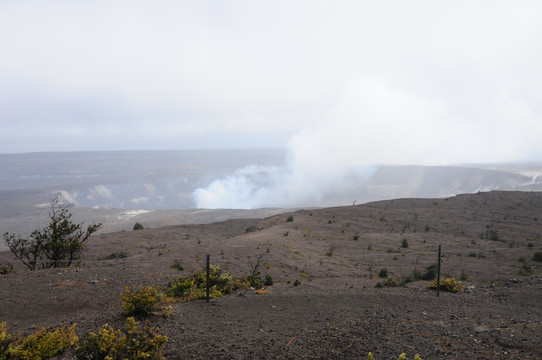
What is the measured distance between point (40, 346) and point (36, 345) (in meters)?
0.08

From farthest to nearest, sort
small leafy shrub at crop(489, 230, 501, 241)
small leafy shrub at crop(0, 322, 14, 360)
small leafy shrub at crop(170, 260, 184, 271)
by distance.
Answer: small leafy shrub at crop(489, 230, 501, 241) < small leafy shrub at crop(170, 260, 184, 271) < small leafy shrub at crop(0, 322, 14, 360)

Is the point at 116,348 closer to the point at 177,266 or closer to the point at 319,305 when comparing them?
the point at 319,305

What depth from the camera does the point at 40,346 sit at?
17.3 ft

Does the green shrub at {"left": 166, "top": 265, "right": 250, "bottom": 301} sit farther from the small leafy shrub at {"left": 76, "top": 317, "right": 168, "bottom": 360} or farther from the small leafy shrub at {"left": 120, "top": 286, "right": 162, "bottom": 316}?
the small leafy shrub at {"left": 76, "top": 317, "right": 168, "bottom": 360}

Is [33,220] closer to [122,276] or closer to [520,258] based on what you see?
[122,276]

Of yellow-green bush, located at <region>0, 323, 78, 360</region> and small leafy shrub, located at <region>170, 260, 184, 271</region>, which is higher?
yellow-green bush, located at <region>0, 323, 78, 360</region>

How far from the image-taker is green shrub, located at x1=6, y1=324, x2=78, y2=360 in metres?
5.02

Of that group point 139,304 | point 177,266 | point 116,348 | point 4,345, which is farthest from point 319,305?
point 177,266

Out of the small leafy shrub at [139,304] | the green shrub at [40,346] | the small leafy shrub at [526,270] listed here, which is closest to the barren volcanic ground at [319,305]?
the small leafy shrub at [526,270]

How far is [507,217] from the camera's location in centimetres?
2983

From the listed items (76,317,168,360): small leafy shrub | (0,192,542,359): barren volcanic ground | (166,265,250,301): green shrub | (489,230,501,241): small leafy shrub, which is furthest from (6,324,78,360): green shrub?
(489,230,501,241): small leafy shrub

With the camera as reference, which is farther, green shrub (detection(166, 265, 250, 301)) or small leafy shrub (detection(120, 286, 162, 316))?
green shrub (detection(166, 265, 250, 301))

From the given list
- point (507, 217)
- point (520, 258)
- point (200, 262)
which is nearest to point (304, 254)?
point (200, 262)

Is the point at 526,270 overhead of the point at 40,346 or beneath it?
beneath
